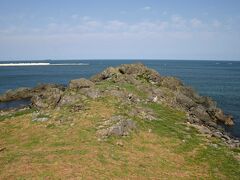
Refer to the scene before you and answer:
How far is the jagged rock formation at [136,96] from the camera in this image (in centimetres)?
4672

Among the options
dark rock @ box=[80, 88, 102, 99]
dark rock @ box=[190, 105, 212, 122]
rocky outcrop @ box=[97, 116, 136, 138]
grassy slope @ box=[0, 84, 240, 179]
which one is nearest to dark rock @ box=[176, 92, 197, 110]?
dark rock @ box=[190, 105, 212, 122]

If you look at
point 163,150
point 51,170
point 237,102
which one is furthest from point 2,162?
point 237,102

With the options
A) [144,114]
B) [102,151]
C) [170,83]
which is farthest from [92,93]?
[170,83]

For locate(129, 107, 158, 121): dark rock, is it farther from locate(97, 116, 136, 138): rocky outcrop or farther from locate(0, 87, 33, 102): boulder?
locate(0, 87, 33, 102): boulder

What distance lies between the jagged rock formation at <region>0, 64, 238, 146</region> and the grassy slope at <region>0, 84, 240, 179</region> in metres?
2.81

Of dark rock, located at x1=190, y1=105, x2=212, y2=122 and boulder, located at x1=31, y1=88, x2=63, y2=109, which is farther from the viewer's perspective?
dark rock, located at x1=190, y1=105, x2=212, y2=122

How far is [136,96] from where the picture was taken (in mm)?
54344

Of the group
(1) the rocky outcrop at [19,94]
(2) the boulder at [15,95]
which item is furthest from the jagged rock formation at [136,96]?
(2) the boulder at [15,95]

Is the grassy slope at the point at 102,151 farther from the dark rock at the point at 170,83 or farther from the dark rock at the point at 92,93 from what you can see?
the dark rock at the point at 170,83

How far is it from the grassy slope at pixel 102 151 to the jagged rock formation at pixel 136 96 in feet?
9.21

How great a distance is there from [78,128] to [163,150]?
11.4 meters

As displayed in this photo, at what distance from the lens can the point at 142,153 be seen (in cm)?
3444

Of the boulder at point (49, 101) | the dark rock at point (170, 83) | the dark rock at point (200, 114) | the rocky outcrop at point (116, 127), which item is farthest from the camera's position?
the dark rock at point (170, 83)

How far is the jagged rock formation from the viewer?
46.7m
